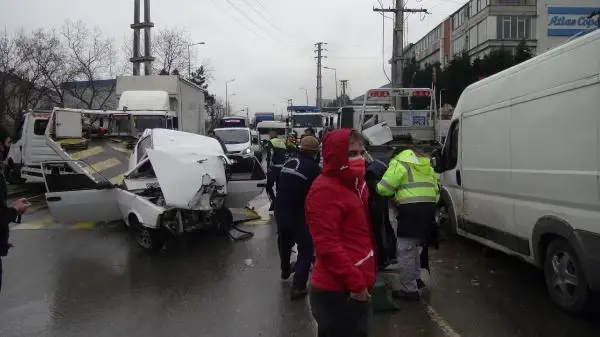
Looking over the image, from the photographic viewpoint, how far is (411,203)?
5727 millimetres

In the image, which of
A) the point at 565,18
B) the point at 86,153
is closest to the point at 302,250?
the point at 86,153

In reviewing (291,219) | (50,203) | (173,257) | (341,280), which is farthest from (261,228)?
(341,280)

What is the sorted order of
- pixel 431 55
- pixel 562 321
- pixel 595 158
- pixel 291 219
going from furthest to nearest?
pixel 431 55, pixel 291 219, pixel 562 321, pixel 595 158

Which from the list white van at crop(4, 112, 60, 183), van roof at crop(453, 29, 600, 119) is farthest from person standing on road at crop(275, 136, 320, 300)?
white van at crop(4, 112, 60, 183)

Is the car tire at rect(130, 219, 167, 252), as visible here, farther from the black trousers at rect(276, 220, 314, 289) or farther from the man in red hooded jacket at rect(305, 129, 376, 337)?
the man in red hooded jacket at rect(305, 129, 376, 337)

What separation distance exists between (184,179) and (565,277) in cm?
507

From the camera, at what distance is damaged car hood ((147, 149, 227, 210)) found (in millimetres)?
7801

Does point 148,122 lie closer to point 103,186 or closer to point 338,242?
point 103,186

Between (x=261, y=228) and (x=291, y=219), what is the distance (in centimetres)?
441

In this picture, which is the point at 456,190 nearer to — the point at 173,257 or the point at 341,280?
the point at 173,257

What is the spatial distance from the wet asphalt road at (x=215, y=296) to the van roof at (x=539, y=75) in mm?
2208

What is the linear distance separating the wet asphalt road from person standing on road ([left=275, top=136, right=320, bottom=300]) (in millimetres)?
318

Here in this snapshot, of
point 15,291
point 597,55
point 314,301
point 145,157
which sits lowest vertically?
point 15,291

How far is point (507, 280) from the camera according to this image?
6680 mm
